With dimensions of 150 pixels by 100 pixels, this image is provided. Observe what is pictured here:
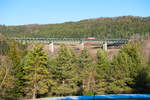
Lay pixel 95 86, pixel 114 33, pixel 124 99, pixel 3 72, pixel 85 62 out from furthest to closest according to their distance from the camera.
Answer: pixel 114 33
pixel 85 62
pixel 95 86
pixel 3 72
pixel 124 99

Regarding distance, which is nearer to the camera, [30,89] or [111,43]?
[30,89]

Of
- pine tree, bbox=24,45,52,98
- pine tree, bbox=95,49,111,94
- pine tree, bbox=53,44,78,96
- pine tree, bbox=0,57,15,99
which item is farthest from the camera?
pine tree, bbox=53,44,78,96

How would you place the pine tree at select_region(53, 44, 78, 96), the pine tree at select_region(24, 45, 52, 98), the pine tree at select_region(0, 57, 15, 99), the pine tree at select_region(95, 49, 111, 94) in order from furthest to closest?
1. the pine tree at select_region(53, 44, 78, 96)
2. the pine tree at select_region(95, 49, 111, 94)
3. the pine tree at select_region(24, 45, 52, 98)
4. the pine tree at select_region(0, 57, 15, 99)

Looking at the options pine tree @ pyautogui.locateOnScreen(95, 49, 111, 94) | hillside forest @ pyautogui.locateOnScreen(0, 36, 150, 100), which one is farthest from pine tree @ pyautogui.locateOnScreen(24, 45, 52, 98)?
pine tree @ pyautogui.locateOnScreen(95, 49, 111, 94)

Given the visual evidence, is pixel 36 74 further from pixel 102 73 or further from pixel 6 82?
pixel 102 73

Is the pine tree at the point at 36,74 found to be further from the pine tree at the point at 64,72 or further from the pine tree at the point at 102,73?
the pine tree at the point at 102,73

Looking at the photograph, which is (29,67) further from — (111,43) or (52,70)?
(111,43)

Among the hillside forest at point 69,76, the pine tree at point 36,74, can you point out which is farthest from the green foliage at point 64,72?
the pine tree at point 36,74

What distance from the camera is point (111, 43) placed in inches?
4154

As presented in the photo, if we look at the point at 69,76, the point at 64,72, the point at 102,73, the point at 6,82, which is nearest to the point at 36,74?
the point at 6,82

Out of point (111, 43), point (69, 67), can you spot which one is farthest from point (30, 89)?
point (111, 43)

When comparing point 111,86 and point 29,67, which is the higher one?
point 29,67

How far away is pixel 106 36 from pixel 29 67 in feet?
349

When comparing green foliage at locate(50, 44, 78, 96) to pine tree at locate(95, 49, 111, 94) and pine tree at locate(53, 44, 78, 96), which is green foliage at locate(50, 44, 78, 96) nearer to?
pine tree at locate(53, 44, 78, 96)
